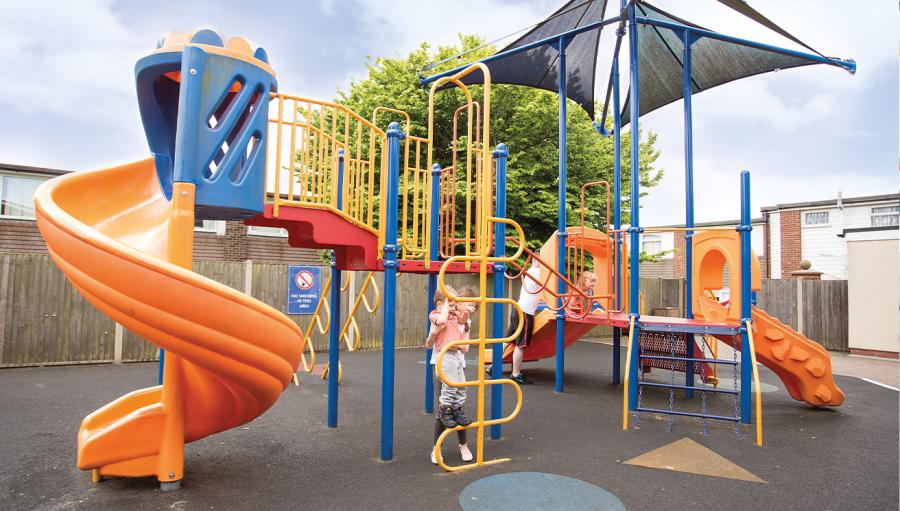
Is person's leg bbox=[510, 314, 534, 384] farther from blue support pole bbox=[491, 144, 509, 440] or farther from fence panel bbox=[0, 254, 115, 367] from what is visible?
fence panel bbox=[0, 254, 115, 367]

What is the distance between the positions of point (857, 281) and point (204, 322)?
1509 cm

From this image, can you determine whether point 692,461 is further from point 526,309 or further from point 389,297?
point 526,309

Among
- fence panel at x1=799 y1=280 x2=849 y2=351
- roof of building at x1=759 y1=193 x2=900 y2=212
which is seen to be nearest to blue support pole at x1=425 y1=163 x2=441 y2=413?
fence panel at x1=799 y1=280 x2=849 y2=351

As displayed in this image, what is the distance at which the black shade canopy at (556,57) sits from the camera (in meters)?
8.75

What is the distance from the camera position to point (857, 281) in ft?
42.1

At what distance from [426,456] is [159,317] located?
260cm

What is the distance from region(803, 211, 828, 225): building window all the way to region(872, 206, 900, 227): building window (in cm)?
159

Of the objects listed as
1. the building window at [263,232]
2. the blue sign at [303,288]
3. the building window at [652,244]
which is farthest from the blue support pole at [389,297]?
the building window at [652,244]

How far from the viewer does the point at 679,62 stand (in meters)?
9.11

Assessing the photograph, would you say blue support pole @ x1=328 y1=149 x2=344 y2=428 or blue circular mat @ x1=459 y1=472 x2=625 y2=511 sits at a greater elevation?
blue support pole @ x1=328 y1=149 x2=344 y2=428

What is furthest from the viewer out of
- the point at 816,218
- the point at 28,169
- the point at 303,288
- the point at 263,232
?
the point at 816,218

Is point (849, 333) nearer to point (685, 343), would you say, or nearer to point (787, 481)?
point (685, 343)

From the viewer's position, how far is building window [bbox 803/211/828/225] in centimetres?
2088

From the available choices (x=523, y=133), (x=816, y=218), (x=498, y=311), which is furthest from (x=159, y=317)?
(x=816, y=218)
